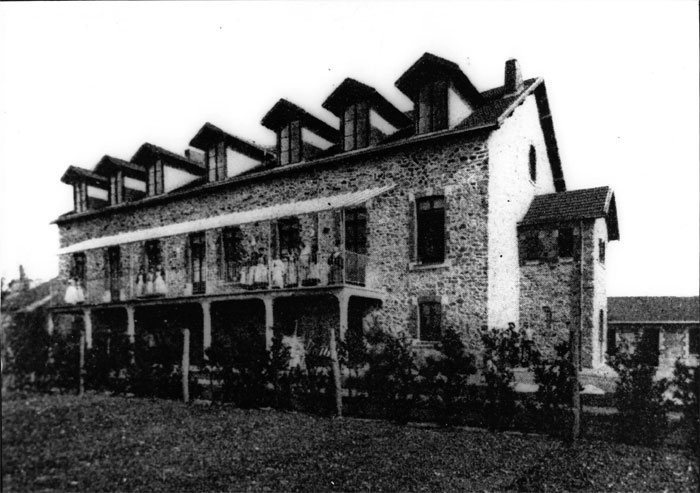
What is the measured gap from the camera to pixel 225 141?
660 inches

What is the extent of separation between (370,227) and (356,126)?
109 inches

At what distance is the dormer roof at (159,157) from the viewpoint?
1752 centimetres

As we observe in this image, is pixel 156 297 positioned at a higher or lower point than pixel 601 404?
higher

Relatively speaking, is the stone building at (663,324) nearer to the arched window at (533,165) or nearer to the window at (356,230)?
the arched window at (533,165)

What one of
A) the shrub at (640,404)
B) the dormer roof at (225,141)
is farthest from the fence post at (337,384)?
the dormer roof at (225,141)

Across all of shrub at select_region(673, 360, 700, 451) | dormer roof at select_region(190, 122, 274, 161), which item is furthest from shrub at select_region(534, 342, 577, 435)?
dormer roof at select_region(190, 122, 274, 161)

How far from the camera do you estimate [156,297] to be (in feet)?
51.8

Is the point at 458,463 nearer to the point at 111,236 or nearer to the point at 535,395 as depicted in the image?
the point at 535,395

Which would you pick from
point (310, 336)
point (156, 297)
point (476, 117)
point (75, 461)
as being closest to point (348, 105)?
point (476, 117)

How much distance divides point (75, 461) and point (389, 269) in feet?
30.2

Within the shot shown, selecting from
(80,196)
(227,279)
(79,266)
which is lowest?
(227,279)

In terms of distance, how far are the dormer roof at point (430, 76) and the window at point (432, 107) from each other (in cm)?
16

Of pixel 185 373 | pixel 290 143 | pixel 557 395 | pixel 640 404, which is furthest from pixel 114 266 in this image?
pixel 640 404

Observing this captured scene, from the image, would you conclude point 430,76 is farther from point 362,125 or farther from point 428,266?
point 428,266
